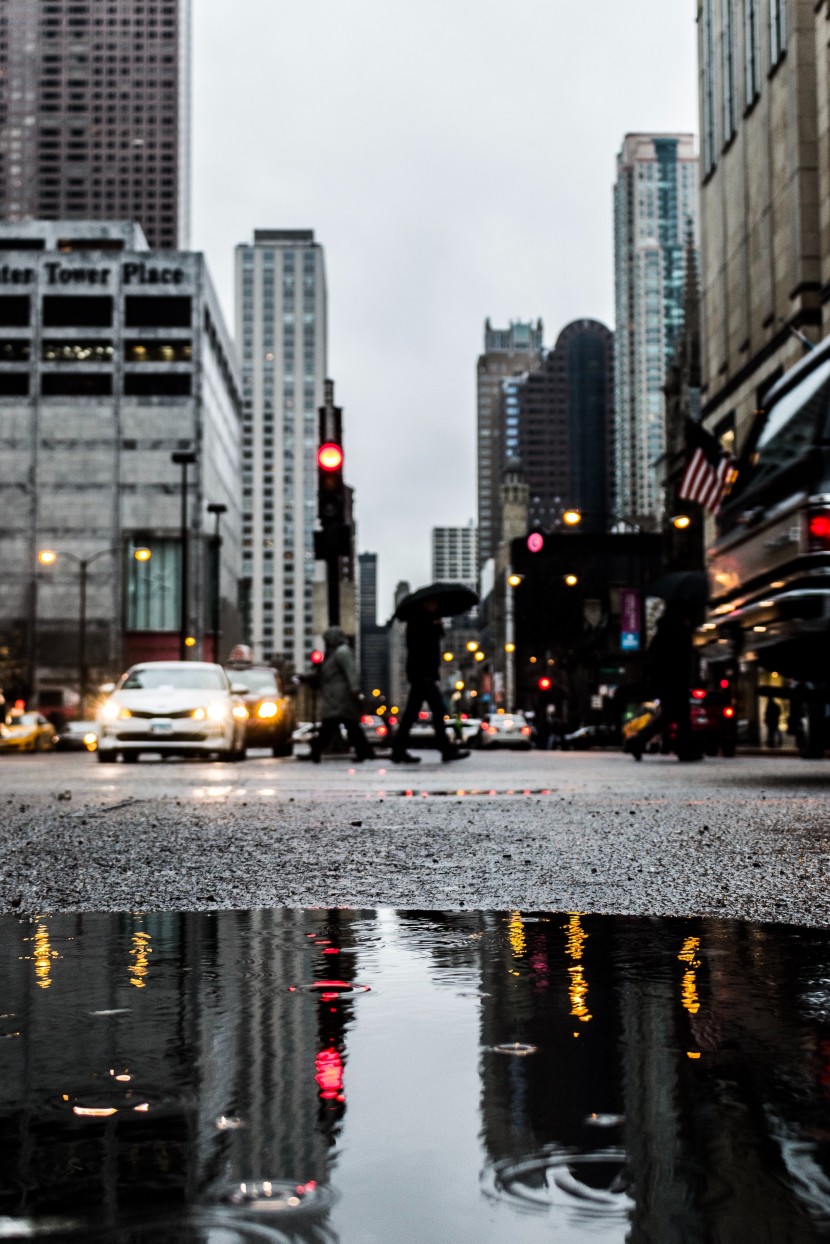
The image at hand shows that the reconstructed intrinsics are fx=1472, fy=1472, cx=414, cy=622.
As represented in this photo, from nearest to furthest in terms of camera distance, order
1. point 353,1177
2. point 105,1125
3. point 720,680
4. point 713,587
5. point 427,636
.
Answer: point 353,1177 → point 105,1125 → point 713,587 → point 427,636 → point 720,680

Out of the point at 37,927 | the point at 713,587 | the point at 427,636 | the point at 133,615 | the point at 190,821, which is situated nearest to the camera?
the point at 37,927

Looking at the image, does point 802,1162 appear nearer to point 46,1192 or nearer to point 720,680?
point 46,1192

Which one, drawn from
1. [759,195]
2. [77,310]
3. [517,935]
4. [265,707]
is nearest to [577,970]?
[517,935]

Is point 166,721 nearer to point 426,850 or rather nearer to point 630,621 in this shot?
point 426,850

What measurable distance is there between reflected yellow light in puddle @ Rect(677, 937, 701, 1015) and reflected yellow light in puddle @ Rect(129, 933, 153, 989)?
1070 millimetres

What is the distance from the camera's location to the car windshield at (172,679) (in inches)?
851

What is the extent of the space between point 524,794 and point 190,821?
368cm

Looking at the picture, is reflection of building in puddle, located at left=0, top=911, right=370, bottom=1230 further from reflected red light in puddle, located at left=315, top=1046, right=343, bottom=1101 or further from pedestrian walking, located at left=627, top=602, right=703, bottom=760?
pedestrian walking, located at left=627, top=602, right=703, bottom=760

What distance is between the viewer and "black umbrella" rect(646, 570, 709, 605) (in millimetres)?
19672

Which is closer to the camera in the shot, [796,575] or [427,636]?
[796,575]

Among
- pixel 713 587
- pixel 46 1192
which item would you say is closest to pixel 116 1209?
pixel 46 1192

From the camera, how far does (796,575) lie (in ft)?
33.9

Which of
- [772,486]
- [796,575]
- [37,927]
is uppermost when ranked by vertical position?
[772,486]

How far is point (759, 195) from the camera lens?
4319 centimetres
